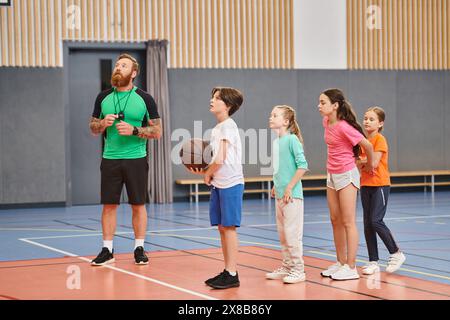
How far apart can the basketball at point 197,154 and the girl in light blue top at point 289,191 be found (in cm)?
61

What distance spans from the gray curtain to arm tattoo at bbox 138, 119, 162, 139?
26.7 ft

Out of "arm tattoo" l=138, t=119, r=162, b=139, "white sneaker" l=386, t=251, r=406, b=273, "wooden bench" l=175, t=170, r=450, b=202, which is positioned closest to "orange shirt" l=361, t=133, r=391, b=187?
"white sneaker" l=386, t=251, r=406, b=273

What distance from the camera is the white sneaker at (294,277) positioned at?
639 centimetres

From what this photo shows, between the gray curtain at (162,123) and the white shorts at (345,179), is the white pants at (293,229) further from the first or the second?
the gray curtain at (162,123)

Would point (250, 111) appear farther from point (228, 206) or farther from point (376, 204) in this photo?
point (228, 206)

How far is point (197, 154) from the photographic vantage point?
21.7 feet

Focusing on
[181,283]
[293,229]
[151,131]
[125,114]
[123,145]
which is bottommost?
[181,283]

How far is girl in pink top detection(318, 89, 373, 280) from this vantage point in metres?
6.63

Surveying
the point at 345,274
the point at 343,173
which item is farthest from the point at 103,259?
the point at 343,173

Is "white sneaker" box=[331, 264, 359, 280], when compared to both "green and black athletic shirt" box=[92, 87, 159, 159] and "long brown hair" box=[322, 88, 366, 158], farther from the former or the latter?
"green and black athletic shirt" box=[92, 87, 159, 159]

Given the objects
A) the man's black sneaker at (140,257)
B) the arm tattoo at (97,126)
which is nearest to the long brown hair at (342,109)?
the arm tattoo at (97,126)

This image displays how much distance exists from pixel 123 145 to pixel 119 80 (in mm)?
634

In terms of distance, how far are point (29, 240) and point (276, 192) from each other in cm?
440
